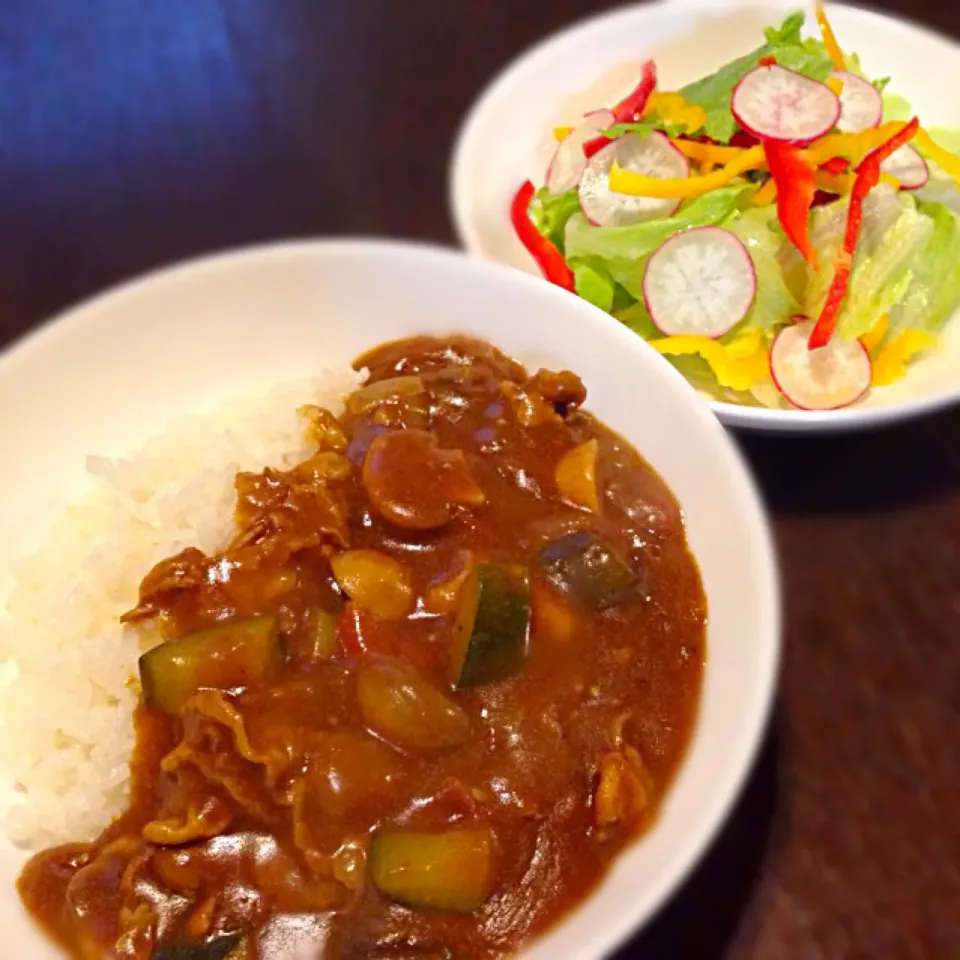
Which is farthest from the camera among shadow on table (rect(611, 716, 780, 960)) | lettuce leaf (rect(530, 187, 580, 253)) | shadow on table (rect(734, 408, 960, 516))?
lettuce leaf (rect(530, 187, 580, 253))

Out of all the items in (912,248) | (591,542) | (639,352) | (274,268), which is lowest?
(912,248)

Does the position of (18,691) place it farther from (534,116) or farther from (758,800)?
(534,116)

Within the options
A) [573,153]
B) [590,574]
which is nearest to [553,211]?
[573,153]

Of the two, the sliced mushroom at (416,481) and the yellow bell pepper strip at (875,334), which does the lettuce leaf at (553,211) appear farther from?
the sliced mushroom at (416,481)

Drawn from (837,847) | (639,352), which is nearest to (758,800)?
(837,847)

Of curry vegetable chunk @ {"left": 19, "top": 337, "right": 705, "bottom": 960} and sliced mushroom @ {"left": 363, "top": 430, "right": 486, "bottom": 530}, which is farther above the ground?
sliced mushroom @ {"left": 363, "top": 430, "right": 486, "bottom": 530}

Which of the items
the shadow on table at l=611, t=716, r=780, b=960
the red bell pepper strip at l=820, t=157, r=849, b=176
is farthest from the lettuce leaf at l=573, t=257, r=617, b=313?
the shadow on table at l=611, t=716, r=780, b=960

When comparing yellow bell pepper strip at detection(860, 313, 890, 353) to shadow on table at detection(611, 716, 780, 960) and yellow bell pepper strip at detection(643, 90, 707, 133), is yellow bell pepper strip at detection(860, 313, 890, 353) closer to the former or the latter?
yellow bell pepper strip at detection(643, 90, 707, 133)
